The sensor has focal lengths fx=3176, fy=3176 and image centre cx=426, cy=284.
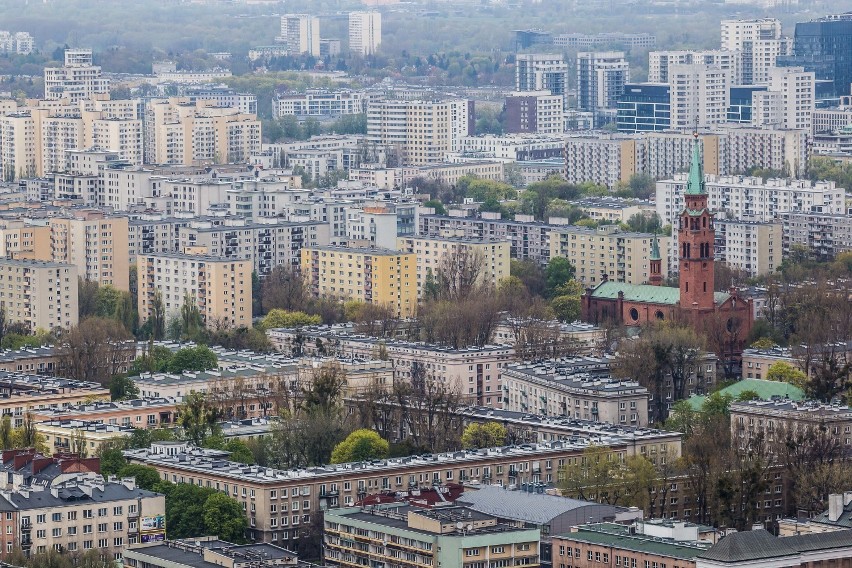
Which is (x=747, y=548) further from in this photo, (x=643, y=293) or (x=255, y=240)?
(x=255, y=240)

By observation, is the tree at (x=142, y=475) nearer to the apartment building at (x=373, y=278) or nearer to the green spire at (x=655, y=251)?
the apartment building at (x=373, y=278)

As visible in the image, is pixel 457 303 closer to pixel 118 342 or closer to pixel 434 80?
pixel 118 342

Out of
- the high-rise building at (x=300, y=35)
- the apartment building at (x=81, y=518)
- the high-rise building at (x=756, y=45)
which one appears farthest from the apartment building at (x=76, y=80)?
the apartment building at (x=81, y=518)

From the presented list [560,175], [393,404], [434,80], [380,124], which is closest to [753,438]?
[393,404]

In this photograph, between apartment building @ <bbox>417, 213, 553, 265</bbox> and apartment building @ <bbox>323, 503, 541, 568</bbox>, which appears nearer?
apartment building @ <bbox>323, 503, 541, 568</bbox>

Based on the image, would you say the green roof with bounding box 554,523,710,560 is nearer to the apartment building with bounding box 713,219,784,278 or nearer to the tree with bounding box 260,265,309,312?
the tree with bounding box 260,265,309,312

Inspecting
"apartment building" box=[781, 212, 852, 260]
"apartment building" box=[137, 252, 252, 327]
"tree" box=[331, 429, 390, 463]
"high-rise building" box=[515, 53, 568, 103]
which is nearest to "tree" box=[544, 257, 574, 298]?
"apartment building" box=[781, 212, 852, 260]

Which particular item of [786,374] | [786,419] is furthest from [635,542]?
[786,374]
